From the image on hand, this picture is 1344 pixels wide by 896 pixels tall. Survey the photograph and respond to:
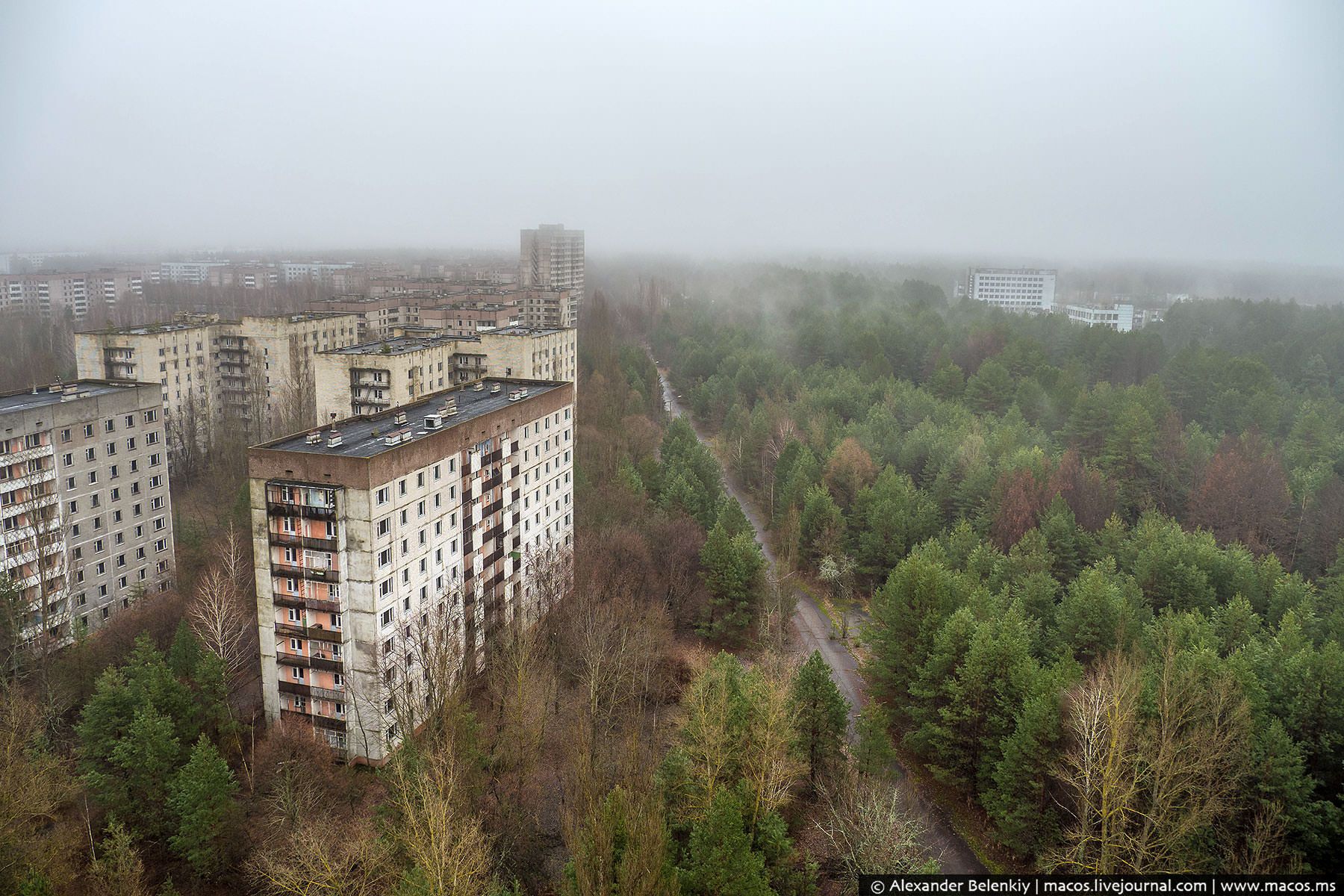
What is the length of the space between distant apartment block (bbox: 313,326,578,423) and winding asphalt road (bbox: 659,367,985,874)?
15.1 meters

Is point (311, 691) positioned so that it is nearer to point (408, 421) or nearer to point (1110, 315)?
point (408, 421)

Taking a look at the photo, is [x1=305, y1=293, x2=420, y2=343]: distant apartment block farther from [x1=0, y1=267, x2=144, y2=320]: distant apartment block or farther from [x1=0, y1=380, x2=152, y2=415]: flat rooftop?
[x1=0, y1=267, x2=144, y2=320]: distant apartment block

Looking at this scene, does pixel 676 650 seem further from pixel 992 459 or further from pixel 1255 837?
pixel 992 459

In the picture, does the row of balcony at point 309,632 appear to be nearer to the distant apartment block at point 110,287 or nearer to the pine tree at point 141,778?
the pine tree at point 141,778

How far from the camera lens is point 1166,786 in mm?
Result: 18281

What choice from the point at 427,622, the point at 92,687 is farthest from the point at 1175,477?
the point at 92,687

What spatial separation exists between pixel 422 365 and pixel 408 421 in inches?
629

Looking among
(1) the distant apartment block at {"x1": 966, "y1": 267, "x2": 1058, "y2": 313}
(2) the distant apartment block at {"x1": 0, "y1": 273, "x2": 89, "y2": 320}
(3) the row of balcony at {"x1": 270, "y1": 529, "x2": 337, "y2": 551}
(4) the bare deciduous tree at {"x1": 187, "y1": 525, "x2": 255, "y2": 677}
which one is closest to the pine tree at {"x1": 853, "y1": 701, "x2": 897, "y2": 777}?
(3) the row of balcony at {"x1": 270, "y1": 529, "x2": 337, "y2": 551}

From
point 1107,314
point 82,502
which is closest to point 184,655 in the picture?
point 82,502

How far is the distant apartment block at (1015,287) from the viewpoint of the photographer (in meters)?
167

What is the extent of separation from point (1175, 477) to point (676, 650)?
32.5m

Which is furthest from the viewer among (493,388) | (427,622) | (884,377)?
(884,377)

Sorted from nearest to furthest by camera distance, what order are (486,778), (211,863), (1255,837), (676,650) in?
(1255,837)
(211,863)
(486,778)
(676,650)

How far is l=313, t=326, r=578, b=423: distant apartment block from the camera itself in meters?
42.5
